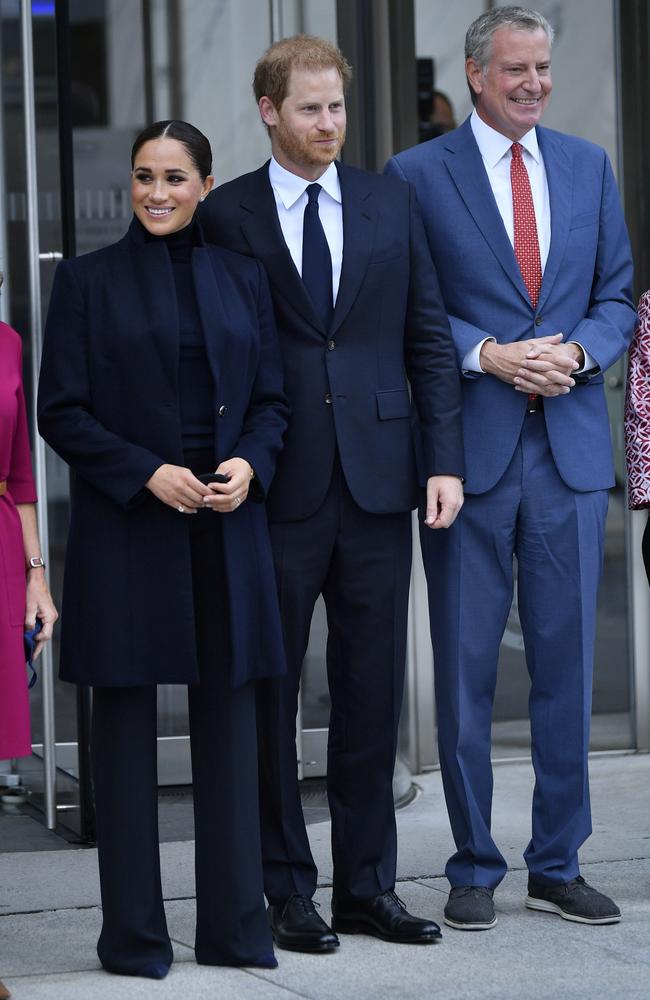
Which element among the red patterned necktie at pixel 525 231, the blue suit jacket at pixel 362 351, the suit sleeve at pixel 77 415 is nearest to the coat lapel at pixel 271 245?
the blue suit jacket at pixel 362 351

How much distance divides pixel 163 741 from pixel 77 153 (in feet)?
6.45

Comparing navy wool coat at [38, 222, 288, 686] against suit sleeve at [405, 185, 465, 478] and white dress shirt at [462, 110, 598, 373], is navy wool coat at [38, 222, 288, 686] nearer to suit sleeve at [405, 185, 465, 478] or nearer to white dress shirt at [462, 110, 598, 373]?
suit sleeve at [405, 185, 465, 478]

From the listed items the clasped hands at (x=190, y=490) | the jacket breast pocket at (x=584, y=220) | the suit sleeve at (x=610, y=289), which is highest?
the jacket breast pocket at (x=584, y=220)

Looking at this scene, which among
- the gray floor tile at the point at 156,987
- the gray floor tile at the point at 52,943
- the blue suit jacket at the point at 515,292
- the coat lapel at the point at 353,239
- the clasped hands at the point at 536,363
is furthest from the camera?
the blue suit jacket at the point at 515,292

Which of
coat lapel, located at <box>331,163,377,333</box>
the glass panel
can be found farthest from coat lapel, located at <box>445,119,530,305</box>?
the glass panel

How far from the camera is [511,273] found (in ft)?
14.0

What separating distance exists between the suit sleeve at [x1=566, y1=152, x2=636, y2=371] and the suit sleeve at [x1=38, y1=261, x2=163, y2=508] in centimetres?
117

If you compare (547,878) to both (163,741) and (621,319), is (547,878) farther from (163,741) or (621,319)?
(163,741)

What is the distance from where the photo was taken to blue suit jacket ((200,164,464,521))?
159 inches

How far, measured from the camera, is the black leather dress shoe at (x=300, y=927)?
399 centimetres

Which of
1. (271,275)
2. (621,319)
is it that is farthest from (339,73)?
(621,319)

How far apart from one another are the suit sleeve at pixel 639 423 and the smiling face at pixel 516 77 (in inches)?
24.0

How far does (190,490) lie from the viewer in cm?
370

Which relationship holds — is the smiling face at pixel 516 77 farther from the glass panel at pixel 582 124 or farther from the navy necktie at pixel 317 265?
the glass panel at pixel 582 124
